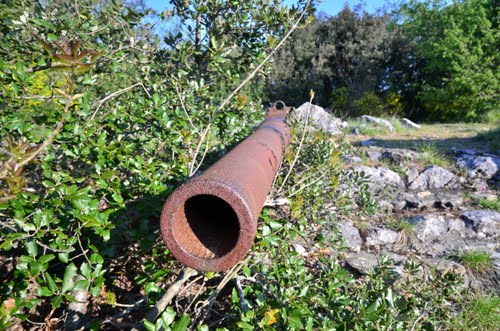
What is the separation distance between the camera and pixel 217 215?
1684 mm

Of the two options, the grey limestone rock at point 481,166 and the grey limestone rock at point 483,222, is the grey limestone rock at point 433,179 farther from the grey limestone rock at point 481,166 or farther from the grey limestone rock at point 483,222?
the grey limestone rock at point 483,222

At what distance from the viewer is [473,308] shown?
2.50 metres

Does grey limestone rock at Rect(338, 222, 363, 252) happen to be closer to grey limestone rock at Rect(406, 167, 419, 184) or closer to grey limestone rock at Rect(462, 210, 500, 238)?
grey limestone rock at Rect(462, 210, 500, 238)

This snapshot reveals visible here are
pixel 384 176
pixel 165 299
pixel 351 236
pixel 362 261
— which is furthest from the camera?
pixel 384 176

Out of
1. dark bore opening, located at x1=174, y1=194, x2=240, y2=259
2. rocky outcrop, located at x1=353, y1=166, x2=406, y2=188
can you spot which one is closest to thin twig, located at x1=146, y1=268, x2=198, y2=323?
dark bore opening, located at x1=174, y1=194, x2=240, y2=259

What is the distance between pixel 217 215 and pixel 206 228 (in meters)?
0.20

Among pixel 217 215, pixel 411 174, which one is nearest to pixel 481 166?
pixel 411 174

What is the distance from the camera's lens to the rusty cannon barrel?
1138mm

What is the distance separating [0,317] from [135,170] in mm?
896

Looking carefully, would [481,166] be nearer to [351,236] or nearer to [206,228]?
[351,236]

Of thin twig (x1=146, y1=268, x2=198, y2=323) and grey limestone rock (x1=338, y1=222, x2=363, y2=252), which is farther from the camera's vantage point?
grey limestone rock (x1=338, y1=222, x2=363, y2=252)

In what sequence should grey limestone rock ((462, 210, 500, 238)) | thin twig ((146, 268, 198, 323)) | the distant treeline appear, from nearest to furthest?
thin twig ((146, 268, 198, 323))
grey limestone rock ((462, 210, 500, 238))
the distant treeline

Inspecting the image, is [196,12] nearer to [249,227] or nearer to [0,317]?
[249,227]

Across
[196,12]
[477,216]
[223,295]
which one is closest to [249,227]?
[223,295]
